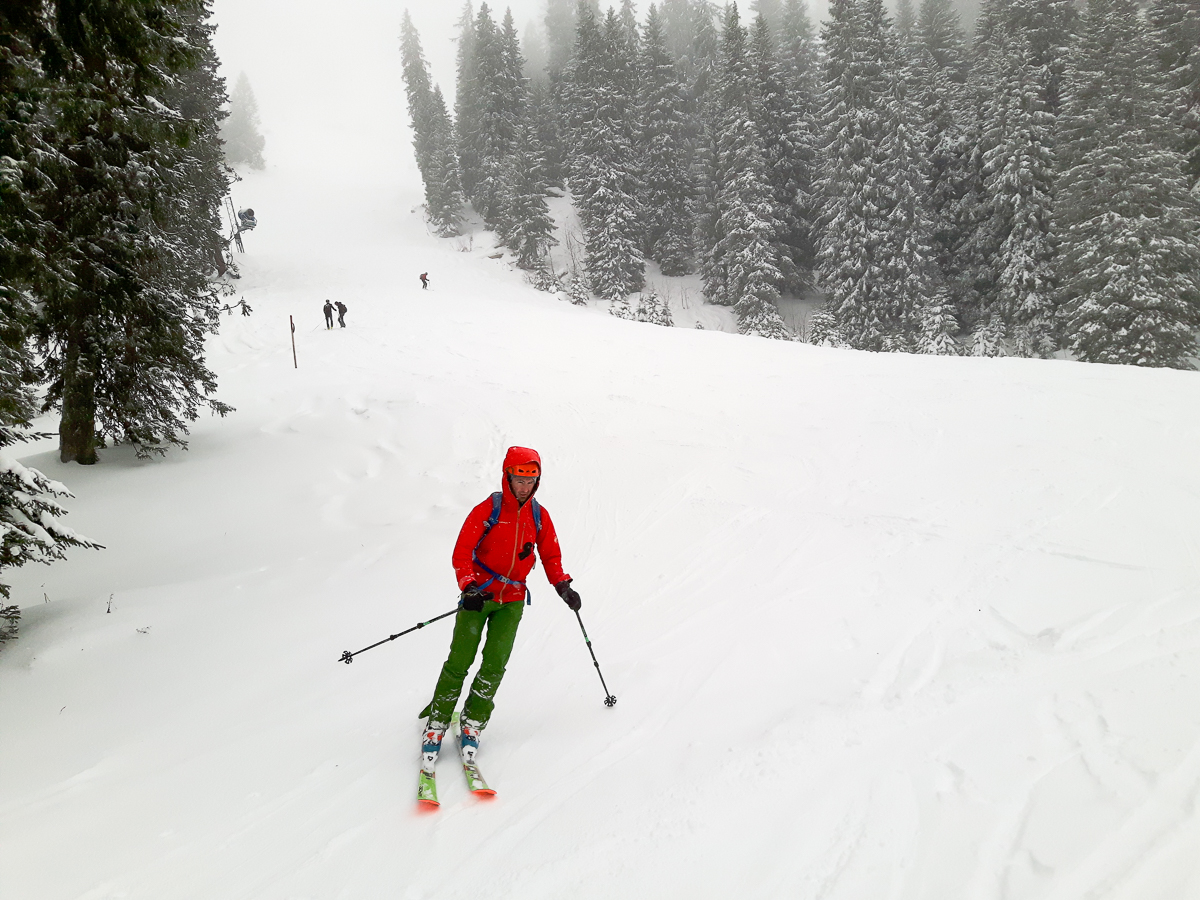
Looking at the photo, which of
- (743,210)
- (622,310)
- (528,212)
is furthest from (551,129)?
(622,310)

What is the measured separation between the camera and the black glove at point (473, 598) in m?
3.81

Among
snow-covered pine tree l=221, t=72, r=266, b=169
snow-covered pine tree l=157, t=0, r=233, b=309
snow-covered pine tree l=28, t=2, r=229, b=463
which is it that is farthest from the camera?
snow-covered pine tree l=221, t=72, r=266, b=169

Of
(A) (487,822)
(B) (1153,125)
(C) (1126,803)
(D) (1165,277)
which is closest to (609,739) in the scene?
(A) (487,822)

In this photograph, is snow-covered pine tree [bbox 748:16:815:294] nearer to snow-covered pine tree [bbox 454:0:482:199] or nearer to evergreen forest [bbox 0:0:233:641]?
snow-covered pine tree [bbox 454:0:482:199]

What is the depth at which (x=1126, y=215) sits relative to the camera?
20766 millimetres

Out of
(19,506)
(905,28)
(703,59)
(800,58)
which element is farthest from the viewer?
(703,59)

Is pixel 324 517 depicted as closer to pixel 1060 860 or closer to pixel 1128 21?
pixel 1060 860

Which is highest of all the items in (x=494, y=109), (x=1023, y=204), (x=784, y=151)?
(x=494, y=109)

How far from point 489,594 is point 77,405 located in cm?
858

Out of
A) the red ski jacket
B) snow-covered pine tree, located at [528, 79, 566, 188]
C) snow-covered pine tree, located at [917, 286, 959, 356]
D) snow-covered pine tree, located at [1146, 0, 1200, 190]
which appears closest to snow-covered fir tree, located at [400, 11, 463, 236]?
snow-covered pine tree, located at [528, 79, 566, 188]

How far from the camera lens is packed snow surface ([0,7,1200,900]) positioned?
3137 mm

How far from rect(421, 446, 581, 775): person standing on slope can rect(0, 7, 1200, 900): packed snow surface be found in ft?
1.04

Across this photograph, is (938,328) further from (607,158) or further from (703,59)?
(703,59)

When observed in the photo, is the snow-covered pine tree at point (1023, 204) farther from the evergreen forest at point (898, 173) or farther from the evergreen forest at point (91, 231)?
the evergreen forest at point (91, 231)
